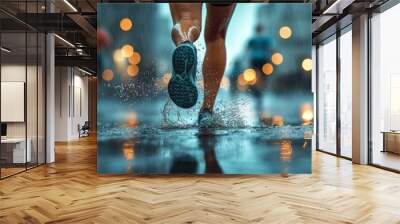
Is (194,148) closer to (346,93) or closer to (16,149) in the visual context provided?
(16,149)

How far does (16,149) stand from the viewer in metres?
7.15

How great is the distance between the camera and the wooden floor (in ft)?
13.2

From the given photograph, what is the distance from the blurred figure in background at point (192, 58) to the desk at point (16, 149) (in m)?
3.22

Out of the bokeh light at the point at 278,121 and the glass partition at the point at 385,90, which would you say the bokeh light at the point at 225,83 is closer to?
the bokeh light at the point at 278,121

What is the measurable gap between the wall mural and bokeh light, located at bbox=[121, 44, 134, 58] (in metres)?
0.02

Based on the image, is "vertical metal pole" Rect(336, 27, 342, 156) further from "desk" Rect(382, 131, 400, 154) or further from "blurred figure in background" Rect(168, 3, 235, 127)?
"blurred figure in background" Rect(168, 3, 235, 127)

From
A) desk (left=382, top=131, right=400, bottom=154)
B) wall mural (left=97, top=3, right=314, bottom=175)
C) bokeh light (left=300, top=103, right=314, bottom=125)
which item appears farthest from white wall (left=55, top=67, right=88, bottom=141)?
desk (left=382, top=131, right=400, bottom=154)

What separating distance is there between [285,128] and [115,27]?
3559 mm

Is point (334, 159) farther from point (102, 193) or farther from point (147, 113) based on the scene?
point (102, 193)

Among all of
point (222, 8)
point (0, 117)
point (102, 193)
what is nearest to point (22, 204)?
point (102, 193)

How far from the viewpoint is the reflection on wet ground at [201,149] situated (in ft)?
21.3

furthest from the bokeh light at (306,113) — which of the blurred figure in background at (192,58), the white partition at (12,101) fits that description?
the white partition at (12,101)

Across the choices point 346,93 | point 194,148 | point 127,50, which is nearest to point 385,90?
point 346,93

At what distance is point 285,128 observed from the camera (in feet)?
21.3
